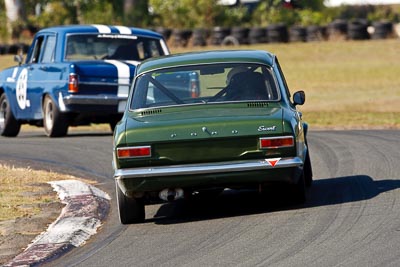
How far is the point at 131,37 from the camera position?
17453 millimetres

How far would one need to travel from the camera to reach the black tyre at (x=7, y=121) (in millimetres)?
18628

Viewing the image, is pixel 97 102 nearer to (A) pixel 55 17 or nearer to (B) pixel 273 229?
(B) pixel 273 229

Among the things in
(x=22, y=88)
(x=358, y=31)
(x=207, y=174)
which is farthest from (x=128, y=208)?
(x=358, y=31)

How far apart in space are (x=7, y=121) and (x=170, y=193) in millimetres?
10351

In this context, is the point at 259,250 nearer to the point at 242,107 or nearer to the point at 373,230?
the point at 373,230

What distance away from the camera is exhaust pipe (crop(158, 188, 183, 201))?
8820 millimetres

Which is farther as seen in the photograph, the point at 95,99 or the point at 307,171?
the point at 95,99

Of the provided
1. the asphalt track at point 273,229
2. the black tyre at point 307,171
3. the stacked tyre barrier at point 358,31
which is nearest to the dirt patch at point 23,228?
the asphalt track at point 273,229

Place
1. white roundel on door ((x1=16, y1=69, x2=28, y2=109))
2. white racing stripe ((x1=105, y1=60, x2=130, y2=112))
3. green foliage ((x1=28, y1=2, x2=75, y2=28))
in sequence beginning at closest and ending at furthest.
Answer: white racing stripe ((x1=105, y1=60, x2=130, y2=112)) → white roundel on door ((x1=16, y1=69, x2=28, y2=109)) → green foliage ((x1=28, y1=2, x2=75, y2=28))

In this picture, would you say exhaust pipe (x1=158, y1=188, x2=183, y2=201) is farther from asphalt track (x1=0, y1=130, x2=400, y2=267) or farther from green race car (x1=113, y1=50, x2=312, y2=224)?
asphalt track (x1=0, y1=130, x2=400, y2=267)

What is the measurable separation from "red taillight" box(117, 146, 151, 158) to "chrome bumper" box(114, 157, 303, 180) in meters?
0.11

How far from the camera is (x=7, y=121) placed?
18.7m

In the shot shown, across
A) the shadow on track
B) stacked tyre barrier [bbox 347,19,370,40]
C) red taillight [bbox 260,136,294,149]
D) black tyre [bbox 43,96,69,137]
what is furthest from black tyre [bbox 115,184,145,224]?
A: stacked tyre barrier [bbox 347,19,370,40]

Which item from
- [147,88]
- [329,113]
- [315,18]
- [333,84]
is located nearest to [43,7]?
[315,18]
